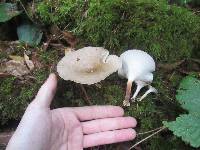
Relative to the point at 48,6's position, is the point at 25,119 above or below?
below

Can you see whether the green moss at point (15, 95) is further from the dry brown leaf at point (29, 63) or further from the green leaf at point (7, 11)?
the green leaf at point (7, 11)

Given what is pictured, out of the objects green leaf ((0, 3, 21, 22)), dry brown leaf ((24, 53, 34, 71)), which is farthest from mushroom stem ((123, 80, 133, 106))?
green leaf ((0, 3, 21, 22))

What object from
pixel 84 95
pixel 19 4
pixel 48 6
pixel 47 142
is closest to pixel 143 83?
pixel 84 95

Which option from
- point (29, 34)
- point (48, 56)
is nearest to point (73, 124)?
point (48, 56)

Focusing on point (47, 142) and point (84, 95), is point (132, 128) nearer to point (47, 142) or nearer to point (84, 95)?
point (84, 95)

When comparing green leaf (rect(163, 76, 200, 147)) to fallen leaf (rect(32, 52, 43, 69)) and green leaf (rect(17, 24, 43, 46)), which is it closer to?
fallen leaf (rect(32, 52, 43, 69))

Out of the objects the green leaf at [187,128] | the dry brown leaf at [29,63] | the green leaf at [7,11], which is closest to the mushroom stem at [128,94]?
the green leaf at [187,128]

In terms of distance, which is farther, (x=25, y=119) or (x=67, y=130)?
(x=67, y=130)
